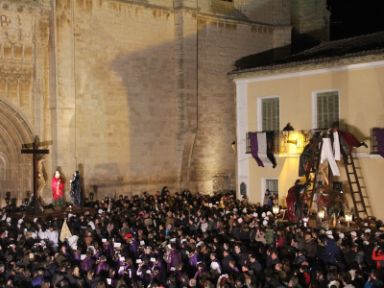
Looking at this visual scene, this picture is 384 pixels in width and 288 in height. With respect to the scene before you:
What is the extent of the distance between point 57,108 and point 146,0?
21.2ft

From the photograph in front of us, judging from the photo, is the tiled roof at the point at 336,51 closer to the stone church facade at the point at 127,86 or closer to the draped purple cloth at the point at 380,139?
the draped purple cloth at the point at 380,139

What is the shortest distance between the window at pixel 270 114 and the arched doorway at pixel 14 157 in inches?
353

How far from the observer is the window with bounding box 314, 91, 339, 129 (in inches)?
874

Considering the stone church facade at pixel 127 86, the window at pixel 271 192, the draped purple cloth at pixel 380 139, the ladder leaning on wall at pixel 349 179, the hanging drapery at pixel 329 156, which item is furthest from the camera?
the stone church facade at pixel 127 86

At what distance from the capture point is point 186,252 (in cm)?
1545

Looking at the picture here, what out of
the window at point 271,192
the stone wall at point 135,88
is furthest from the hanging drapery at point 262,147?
the stone wall at point 135,88

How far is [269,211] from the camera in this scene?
21.8m

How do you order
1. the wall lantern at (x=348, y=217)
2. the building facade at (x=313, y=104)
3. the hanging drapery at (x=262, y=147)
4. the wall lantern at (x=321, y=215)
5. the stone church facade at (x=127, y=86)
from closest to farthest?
1. the wall lantern at (x=348, y=217)
2. the wall lantern at (x=321, y=215)
3. the building facade at (x=313, y=104)
4. the hanging drapery at (x=262, y=147)
5. the stone church facade at (x=127, y=86)

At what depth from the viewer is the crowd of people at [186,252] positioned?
13289mm

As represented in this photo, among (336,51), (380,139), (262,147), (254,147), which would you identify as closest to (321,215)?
(380,139)

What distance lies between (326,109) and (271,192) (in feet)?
12.4

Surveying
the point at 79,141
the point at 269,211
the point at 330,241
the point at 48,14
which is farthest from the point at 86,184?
the point at 330,241

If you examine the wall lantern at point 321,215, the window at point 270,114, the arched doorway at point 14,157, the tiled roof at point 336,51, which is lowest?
the wall lantern at point 321,215

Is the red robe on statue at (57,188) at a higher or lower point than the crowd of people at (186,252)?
higher
